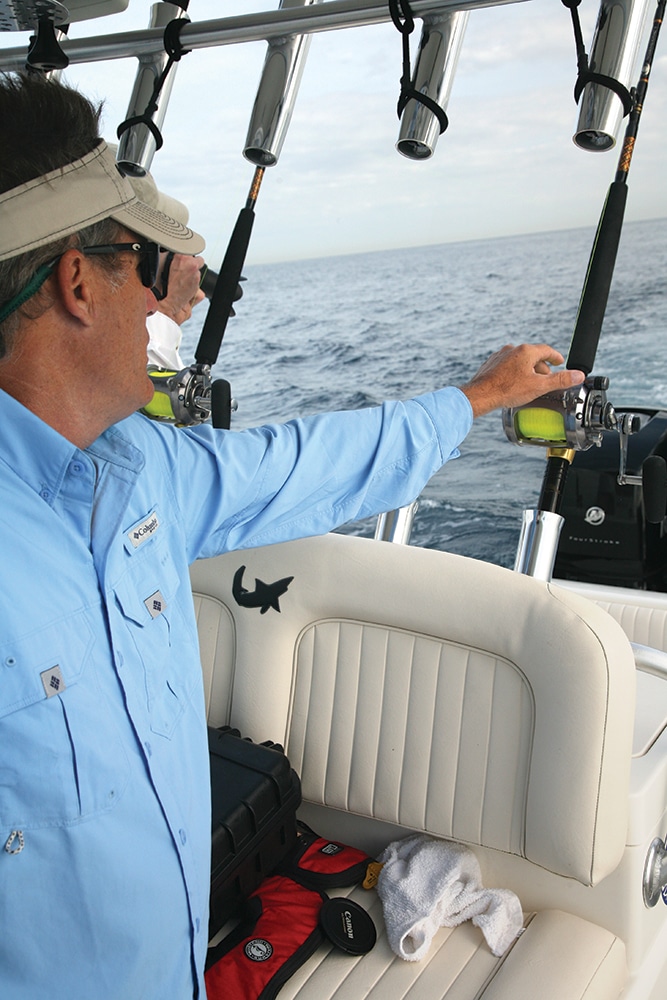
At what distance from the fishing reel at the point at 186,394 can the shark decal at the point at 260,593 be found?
0.31 metres

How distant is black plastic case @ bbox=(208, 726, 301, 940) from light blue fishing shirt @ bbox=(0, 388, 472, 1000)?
42 cm

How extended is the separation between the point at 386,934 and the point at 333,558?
0.62 metres

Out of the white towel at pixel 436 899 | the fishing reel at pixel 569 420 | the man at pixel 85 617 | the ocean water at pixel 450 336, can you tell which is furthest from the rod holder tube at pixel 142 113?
the ocean water at pixel 450 336

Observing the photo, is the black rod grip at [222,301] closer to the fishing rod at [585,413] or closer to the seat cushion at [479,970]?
the fishing rod at [585,413]

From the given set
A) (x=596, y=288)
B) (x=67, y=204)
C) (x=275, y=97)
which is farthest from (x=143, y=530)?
(x=275, y=97)

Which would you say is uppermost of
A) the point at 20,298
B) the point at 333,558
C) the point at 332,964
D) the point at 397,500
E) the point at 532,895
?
the point at 20,298

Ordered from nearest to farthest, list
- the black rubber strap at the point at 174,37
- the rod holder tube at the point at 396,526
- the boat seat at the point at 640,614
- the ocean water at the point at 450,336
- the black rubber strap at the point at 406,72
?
the black rubber strap at the point at 406,72 → the black rubber strap at the point at 174,37 → the rod holder tube at the point at 396,526 → the boat seat at the point at 640,614 → the ocean water at the point at 450,336

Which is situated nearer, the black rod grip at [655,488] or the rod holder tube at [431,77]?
the rod holder tube at [431,77]

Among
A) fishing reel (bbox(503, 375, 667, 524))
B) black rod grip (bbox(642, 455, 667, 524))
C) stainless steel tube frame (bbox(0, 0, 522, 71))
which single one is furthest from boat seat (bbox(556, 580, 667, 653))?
stainless steel tube frame (bbox(0, 0, 522, 71))

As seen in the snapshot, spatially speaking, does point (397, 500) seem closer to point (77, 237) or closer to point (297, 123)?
point (77, 237)

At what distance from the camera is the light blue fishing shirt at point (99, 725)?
77 centimetres

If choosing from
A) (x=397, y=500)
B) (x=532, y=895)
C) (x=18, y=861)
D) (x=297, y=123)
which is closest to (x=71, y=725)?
(x=18, y=861)

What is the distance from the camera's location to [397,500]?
1.22 metres

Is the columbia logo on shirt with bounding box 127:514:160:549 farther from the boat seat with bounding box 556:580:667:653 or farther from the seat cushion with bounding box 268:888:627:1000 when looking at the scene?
the boat seat with bounding box 556:580:667:653
